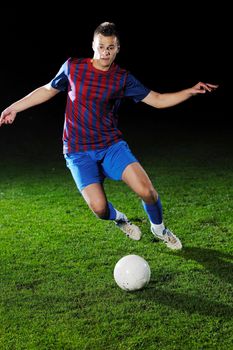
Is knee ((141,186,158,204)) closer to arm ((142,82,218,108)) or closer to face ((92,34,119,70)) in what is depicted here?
arm ((142,82,218,108))

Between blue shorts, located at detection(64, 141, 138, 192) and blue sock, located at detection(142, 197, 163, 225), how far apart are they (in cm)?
39

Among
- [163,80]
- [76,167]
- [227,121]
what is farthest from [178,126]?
[76,167]

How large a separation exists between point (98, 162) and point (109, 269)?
3.31 ft

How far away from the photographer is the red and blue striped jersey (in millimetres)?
5219

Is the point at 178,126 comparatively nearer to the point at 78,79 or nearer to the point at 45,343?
the point at 78,79

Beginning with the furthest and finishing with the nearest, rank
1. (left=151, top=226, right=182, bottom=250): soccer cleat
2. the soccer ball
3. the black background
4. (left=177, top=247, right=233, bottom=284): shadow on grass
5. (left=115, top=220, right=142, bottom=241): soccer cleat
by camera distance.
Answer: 1. the black background
2. (left=115, top=220, right=142, bottom=241): soccer cleat
3. (left=151, top=226, right=182, bottom=250): soccer cleat
4. (left=177, top=247, right=233, bottom=284): shadow on grass
5. the soccer ball

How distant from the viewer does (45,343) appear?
152 inches

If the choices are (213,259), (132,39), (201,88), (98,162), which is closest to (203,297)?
(213,259)

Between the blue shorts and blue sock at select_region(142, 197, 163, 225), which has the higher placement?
the blue shorts

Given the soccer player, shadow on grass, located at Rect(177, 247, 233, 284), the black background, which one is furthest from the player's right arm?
the black background

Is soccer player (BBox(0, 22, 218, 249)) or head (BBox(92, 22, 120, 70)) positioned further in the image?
soccer player (BBox(0, 22, 218, 249))

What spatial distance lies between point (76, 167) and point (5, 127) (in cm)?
1007

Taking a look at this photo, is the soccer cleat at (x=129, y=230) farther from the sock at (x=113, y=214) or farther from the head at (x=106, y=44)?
the head at (x=106, y=44)

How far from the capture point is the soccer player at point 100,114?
519cm
